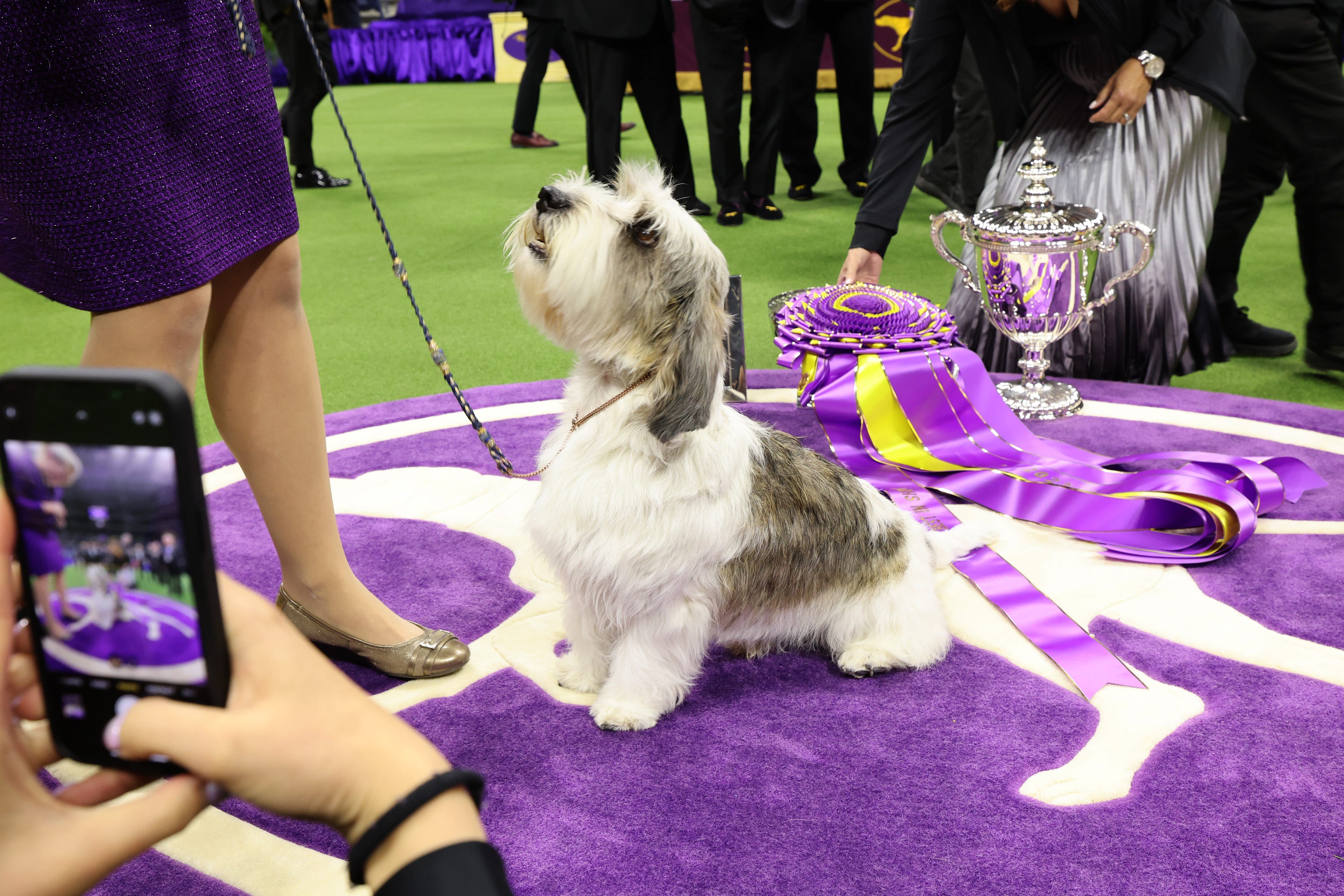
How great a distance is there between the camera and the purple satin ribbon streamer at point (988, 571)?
1.93 m

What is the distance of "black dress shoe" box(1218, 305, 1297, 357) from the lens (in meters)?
3.71

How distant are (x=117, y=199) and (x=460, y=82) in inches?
484

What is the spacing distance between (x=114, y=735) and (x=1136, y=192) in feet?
11.2

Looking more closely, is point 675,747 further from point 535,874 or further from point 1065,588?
point 1065,588

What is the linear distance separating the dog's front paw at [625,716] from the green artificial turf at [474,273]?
1.84 m

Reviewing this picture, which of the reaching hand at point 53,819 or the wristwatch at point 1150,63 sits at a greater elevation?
the wristwatch at point 1150,63

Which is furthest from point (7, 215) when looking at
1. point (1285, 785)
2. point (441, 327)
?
point (441, 327)

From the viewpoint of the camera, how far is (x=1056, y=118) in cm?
345

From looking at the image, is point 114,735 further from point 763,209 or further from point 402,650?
point 763,209

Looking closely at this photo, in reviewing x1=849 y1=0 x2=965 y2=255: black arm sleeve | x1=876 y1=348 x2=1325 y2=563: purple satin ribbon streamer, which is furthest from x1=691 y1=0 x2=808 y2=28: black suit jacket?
x1=876 y1=348 x2=1325 y2=563: purple satin ribbon streamer

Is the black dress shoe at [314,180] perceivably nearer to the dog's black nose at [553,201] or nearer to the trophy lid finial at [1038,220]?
the trophy lid finial at [1038,220]

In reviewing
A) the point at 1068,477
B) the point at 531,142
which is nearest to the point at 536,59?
the point at 531,142

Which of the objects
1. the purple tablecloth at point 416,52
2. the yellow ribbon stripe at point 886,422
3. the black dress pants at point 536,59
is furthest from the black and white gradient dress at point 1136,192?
the purple tablecloth at point 416,52

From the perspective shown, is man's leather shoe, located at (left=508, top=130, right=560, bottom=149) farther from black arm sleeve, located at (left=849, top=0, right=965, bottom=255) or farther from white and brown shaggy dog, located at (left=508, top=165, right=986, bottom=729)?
white and brown shaggy dog, located at (left=508, top=165, right=986, bottom=729)
